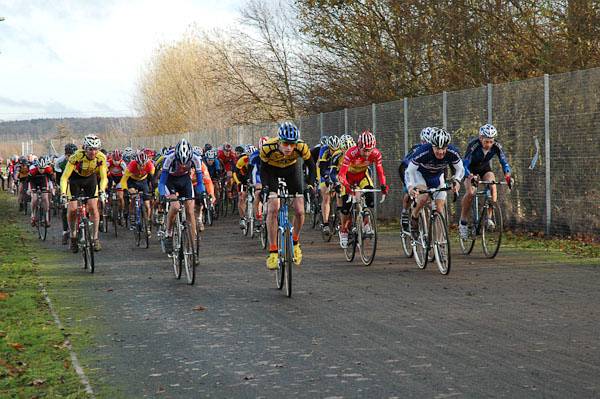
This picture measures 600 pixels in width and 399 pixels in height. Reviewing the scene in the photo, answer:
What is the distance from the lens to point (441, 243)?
1352 centimetres

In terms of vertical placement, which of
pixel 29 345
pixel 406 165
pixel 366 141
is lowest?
pixel 29 345

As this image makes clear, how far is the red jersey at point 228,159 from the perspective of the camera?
2833 centimetres

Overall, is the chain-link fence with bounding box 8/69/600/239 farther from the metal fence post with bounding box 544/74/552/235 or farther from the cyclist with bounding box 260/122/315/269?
the cyclist with bounding box 260/122/315/269

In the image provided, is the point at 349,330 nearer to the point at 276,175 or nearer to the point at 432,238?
the point at 276,175

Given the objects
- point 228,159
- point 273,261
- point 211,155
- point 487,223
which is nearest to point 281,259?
point 273,261

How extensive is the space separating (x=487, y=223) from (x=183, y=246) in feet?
14.5

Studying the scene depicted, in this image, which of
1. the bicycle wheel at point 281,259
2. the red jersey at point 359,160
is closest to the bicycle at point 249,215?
the red jersey at point 359,160

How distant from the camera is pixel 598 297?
1100 cm

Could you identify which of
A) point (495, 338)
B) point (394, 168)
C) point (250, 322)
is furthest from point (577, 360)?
point (394, 168)

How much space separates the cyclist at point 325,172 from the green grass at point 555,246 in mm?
3195

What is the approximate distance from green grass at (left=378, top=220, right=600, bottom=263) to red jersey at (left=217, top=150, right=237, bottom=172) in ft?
34.8

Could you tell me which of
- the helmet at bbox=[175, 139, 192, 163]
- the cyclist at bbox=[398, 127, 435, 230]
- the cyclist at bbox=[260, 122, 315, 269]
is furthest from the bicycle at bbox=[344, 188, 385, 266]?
the helmet at bbox=[175, 139, 192, 163]

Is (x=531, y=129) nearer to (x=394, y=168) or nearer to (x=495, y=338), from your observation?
(x=394, y=168)

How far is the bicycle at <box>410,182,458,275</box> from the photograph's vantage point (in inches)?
524
